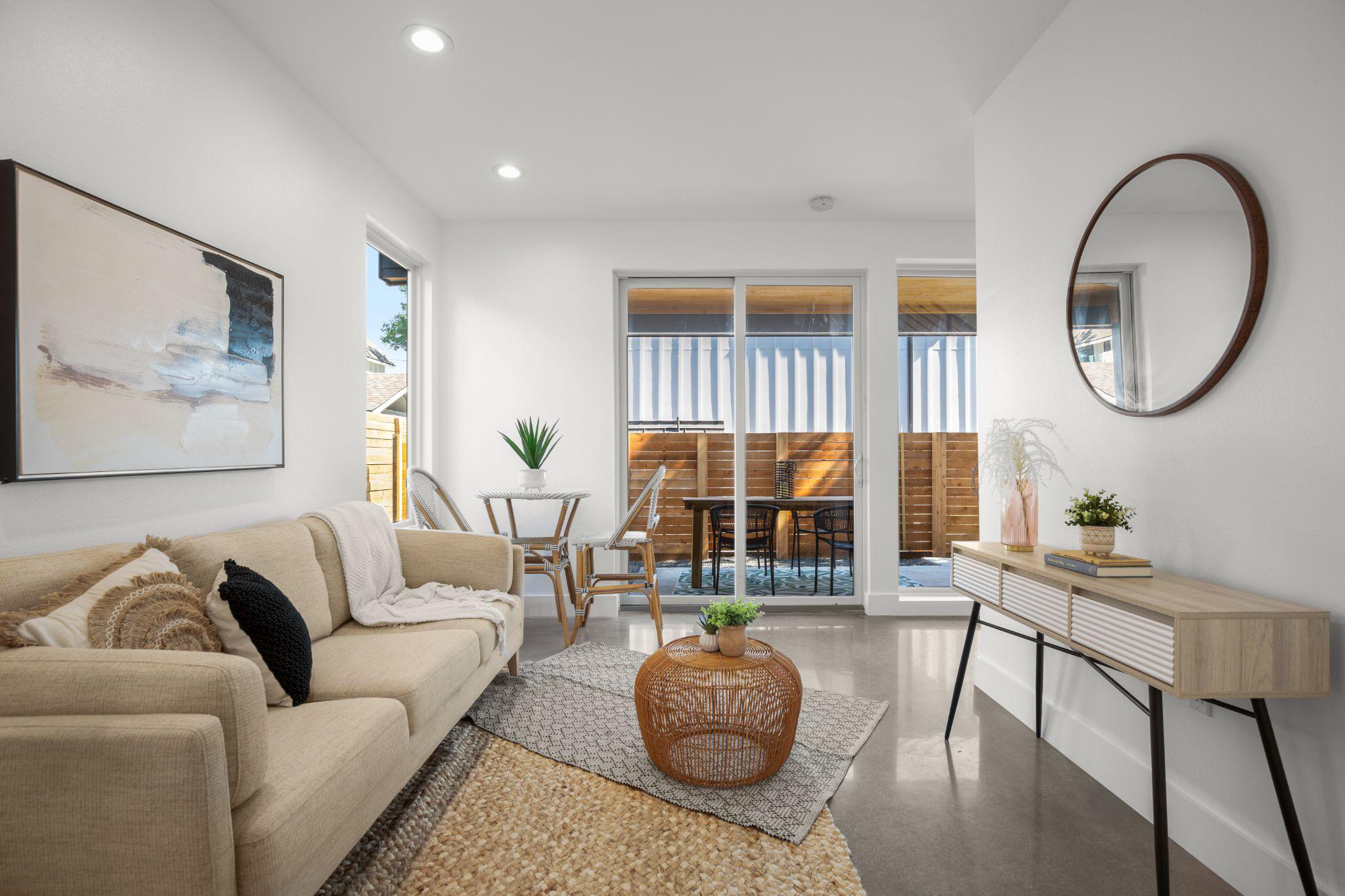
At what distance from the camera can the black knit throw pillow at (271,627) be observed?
1.66 m

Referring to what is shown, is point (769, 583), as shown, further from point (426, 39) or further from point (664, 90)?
point (426, 39)

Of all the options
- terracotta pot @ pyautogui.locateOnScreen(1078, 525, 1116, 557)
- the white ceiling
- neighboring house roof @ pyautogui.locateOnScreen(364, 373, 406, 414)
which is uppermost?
the white ceiling

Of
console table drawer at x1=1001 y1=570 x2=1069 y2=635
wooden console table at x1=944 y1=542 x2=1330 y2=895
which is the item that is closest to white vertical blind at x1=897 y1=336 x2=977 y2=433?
console table drawer at x1=1001 y1=570 x2=1069 y2=635

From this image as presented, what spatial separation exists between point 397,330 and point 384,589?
2.01 m

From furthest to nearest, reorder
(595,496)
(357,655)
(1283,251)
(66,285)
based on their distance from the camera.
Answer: (595,496)
(357,655)
(66,285)
(1283,251)

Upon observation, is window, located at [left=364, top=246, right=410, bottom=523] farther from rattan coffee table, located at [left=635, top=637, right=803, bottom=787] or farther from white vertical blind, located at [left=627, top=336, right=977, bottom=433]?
rattan coffee table, located at [left=635, top=637, right=803, bottom=787]

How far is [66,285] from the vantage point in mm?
1727

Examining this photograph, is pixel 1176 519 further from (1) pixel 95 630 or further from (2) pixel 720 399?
(2) pixel 720 399

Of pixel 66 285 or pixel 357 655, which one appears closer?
pixel 66 285

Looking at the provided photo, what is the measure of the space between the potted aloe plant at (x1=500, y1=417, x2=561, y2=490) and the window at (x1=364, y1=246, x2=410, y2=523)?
670mm

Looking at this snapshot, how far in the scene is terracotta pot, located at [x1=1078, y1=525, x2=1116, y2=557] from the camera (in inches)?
74.5

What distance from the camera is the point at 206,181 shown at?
7.51 ft

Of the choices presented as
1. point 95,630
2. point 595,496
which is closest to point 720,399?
point 595,496

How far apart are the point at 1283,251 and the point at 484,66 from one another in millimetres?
2700
